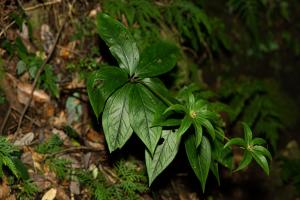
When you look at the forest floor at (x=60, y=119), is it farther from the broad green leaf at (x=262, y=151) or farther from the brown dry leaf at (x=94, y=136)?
the broad green leaf at (x=262, y=151)

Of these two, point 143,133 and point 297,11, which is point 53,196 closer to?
point 143,133

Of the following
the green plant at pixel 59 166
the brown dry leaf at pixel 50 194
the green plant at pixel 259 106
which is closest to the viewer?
the brown dry leaf at pixel 50 194

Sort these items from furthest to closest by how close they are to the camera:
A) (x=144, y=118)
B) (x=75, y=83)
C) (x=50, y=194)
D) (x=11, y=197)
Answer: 1. (x=75, y=83)
2. (x=50, y=194)
3. (x=11, y=197)
4. (x=144, y=118)

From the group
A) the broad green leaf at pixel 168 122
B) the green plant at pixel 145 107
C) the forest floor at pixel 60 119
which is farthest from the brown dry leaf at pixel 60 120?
the broad green leaf at pixel 168 122

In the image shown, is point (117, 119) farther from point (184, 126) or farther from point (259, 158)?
point (259, 158)

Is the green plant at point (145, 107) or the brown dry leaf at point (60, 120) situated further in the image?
the brown dry leaf at point (60, 120)

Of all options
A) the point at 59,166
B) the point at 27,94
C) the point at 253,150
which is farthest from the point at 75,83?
the point at 253,150

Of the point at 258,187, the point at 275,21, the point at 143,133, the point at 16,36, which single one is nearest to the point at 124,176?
the point at 143,133

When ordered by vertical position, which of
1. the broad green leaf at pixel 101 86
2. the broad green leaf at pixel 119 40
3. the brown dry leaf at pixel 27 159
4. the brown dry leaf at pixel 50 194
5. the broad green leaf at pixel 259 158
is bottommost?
the brown dry leaf at pixel 50 194
